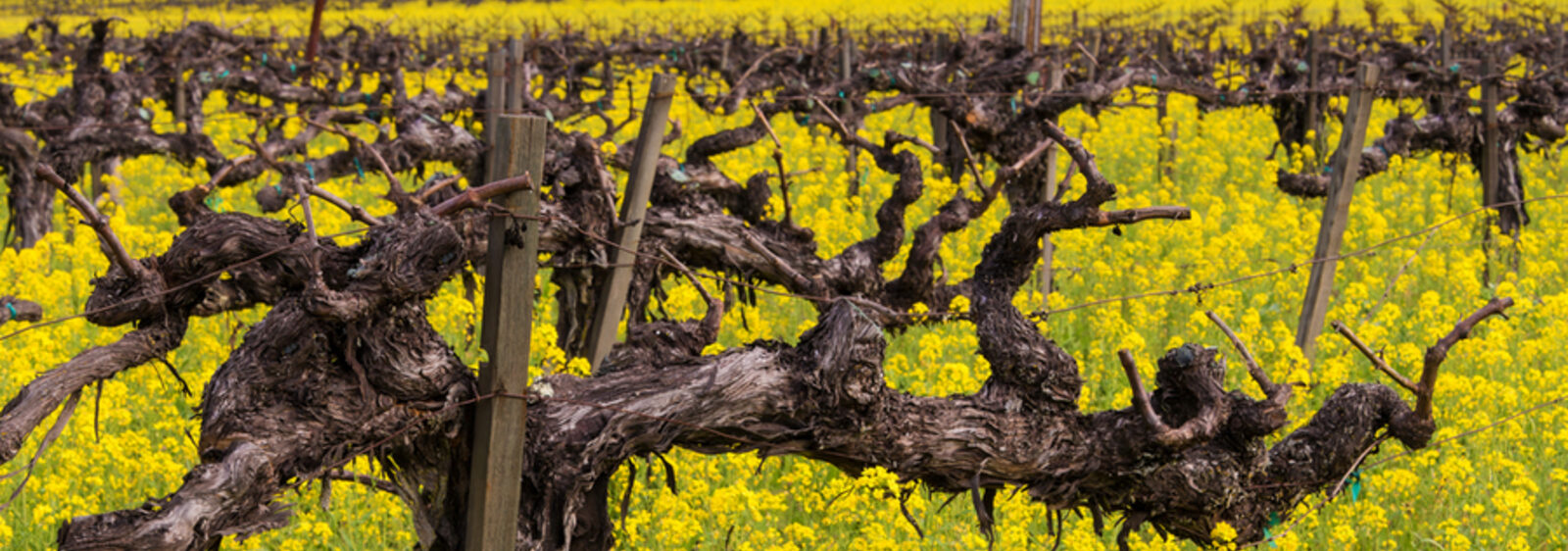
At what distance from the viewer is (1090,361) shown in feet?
25.8

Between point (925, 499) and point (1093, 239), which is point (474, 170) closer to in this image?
point (925, 499)

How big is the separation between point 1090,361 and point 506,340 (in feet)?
17.1

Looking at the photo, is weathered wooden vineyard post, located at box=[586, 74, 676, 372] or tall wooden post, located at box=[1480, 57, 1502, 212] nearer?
weathered wooden vineyard post, located at box=[586, 74, 676, 372]

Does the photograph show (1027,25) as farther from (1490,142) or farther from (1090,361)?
(1090,361)

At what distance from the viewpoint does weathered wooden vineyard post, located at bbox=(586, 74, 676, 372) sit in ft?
19.7

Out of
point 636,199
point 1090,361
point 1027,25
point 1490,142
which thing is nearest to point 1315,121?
point 1027,25

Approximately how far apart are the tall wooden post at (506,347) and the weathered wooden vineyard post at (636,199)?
2.56 m

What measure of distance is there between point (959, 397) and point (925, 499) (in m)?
1.80

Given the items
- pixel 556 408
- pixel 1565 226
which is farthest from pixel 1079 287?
pixel 556 408

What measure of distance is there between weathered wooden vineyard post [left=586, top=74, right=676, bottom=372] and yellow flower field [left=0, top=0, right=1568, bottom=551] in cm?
32

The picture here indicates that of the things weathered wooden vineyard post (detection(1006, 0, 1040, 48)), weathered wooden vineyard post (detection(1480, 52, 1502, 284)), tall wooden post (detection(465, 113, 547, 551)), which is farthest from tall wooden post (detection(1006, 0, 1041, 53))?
tall wooden post (detection(465, 113, 547, 551))

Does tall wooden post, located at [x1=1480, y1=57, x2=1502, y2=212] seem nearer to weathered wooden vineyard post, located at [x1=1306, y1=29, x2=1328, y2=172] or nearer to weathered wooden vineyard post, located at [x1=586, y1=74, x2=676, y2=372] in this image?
weathered wooden vineyard post, located at [x1=1306, y1=29, x2=1328, y2=172]

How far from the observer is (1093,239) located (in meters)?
9.89

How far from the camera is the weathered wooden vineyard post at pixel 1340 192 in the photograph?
7188mm
